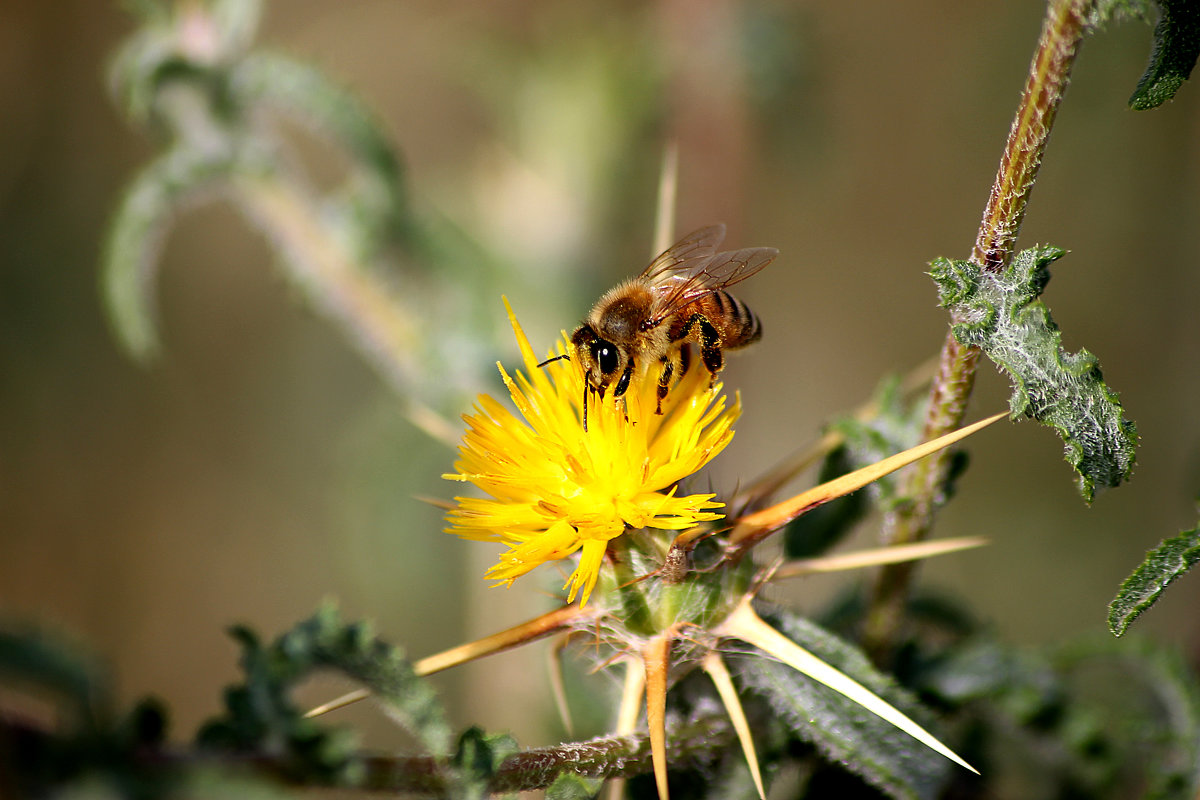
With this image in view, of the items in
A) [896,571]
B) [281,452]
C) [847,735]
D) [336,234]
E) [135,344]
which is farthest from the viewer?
[281,452]

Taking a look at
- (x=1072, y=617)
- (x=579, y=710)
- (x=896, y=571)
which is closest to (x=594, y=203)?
(x=579, y=710)

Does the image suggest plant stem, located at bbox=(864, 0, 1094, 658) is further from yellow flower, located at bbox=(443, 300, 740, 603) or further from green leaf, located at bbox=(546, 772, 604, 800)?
green leaf, located at bbox=(546, 772, 604, 800)

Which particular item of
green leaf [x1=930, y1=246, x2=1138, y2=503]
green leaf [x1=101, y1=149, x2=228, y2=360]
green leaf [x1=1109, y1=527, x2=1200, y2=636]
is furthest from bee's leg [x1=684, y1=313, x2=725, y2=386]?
green leaf [x1=101, y1=149, x2=228, y2=360]

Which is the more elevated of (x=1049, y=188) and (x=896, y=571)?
(x=1049, y=188)

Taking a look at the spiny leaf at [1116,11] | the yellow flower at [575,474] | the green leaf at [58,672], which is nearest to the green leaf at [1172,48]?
the spiny leaf at [1116,11]

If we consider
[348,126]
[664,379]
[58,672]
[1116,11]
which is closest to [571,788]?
[58,672]

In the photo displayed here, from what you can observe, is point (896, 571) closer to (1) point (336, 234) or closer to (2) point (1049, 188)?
(1) point (336, 234)

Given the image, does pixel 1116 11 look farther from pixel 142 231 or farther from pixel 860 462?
pixel 142 231
